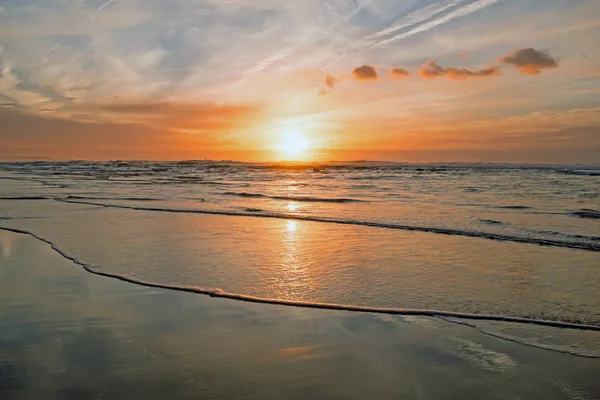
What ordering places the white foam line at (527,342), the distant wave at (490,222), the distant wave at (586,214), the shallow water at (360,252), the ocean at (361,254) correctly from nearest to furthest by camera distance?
the white foam line at (527,342)
the ocean at (361,254)
the shallow water at (360,252)
the distant wave at (490,222)
the distant wave at (586,214)

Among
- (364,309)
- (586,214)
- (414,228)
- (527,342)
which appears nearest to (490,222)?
(414,228)

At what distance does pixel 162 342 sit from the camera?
526 centimetres

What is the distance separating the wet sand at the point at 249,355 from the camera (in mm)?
4211

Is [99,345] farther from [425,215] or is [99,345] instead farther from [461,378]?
[425,215]

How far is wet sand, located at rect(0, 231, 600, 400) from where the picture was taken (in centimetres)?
421

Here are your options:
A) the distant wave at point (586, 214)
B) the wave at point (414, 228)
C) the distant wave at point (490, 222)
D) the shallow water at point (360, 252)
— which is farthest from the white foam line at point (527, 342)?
the distant wave at point (586, 214)

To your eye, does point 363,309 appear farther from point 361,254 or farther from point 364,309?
point 361,254

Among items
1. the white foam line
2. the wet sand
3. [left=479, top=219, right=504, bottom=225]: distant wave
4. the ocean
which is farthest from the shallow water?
the wet sand

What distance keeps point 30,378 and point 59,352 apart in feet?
1.93

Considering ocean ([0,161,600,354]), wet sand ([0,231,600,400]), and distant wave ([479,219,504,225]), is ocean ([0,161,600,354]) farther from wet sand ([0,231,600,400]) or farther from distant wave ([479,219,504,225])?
Answer: wet sand ([0,231,600,400])

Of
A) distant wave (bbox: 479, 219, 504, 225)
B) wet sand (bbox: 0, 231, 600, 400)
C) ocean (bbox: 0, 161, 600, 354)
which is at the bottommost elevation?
wet sand (bbox: 0, 231, 600, 400)

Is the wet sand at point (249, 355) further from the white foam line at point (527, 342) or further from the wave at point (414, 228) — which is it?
→ the wave at point (414, 228)

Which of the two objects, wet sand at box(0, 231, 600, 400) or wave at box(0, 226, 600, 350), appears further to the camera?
wave at box(0, 226, 600, 350)

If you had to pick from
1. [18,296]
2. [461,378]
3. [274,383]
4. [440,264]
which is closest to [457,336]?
[461,378]
